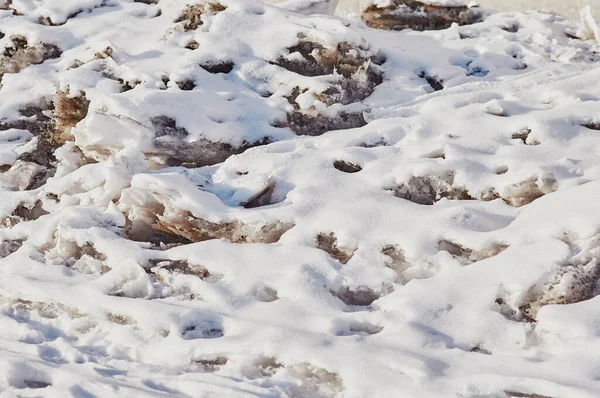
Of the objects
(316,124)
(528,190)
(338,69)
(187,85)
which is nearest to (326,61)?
(338,69)

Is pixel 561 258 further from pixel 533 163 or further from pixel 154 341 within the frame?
pixel 154 341

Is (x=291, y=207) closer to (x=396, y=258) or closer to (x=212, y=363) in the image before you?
(x=396, y=258)

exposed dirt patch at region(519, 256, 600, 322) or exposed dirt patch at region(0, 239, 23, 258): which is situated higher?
exposed dirt patch at region(519, 256, 600, 322)

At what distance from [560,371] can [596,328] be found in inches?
10.9

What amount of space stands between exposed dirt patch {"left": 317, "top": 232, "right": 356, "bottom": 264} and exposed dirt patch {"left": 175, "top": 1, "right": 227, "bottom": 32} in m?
2.50

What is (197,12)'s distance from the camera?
560 cm

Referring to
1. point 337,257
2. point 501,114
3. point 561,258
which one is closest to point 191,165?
point 337,257

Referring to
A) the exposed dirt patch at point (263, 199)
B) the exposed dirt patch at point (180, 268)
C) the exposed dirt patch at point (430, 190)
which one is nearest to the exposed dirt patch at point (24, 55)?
the exposed dirt patch at point (263, 199)

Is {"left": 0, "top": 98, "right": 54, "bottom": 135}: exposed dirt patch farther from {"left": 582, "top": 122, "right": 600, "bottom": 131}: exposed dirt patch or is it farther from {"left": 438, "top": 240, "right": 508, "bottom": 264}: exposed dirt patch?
{"left": 582, "top": 122, "right": 600, "bottom": 131}: exposed dirt patch

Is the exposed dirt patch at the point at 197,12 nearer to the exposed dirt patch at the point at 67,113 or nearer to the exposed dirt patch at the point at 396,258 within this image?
the exposed dirt patch at the point at 67,113

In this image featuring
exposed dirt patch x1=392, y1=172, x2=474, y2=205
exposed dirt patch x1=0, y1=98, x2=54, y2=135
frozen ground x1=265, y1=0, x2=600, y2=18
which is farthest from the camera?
frozen ground x1=265, y1=0, x2=600, y2=18

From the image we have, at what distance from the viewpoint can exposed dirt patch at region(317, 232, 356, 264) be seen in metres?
A: 3.55

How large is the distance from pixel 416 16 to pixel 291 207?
10.6 feet

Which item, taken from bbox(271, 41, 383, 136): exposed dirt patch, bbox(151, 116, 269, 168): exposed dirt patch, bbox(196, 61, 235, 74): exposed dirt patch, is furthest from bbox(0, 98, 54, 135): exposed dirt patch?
bbox(271, 41, 383, 136): exposed dirt patch
